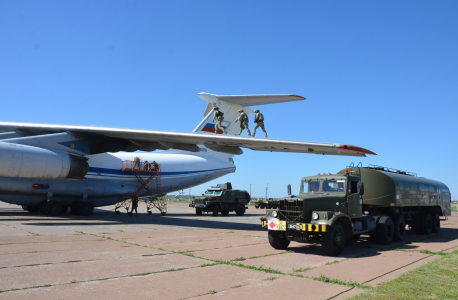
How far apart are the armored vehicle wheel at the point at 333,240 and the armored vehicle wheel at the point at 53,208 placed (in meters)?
15.9

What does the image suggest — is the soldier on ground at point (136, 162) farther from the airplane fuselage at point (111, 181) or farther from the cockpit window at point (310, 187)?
the cockpit window at point (310, 187)

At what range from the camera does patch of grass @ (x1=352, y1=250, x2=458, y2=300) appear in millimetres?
4973

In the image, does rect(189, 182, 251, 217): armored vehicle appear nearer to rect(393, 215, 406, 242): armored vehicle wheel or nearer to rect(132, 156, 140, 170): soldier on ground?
rect(132, 156, 140, 170): soldier on ground

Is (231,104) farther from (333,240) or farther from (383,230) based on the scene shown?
(333,240)

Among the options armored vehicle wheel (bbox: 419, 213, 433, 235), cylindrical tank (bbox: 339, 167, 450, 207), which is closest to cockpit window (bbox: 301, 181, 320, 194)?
cylindrical tank (bbox: 339, 167, 450, 207)

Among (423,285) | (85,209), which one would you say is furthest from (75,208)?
(423,285)

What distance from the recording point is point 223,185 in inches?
1019

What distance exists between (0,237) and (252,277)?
815 centimetres

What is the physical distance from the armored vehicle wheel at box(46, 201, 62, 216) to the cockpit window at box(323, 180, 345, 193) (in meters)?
15.4

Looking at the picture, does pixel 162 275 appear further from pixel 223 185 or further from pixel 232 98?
pixel 223 185

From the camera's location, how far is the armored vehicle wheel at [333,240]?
821 centimetres

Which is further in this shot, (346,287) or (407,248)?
(407,248)

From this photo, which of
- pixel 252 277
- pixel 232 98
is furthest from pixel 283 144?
pixel 252 277

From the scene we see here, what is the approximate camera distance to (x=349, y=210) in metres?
9.41
